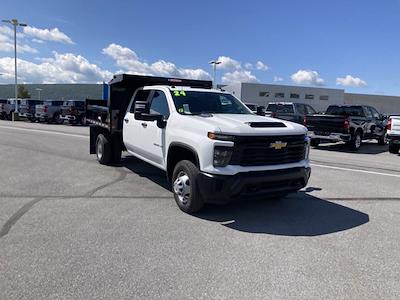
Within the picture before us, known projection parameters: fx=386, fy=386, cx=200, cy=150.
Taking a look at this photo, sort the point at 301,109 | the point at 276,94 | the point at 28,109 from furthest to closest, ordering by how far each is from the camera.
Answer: the point at 276,94
the point at 28,109
the point at 301,109

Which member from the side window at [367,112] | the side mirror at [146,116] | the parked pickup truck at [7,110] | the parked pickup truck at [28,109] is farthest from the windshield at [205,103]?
the parked pickup truck at [7,110]

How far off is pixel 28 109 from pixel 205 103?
27697 millimetres

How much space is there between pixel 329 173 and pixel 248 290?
680 cm

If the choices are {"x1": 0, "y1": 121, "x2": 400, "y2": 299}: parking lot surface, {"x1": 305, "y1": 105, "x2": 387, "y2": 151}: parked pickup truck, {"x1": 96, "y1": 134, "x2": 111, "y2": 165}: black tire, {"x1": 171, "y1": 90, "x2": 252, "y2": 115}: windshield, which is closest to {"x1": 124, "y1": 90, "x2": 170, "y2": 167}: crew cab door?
{"x1": 171, "y1": 90, "x2": 252, "y2": 115}: windshield

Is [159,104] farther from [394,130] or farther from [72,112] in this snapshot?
[72,112]

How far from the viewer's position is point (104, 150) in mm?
9602

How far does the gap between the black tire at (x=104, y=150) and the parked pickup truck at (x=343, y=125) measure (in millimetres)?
8515

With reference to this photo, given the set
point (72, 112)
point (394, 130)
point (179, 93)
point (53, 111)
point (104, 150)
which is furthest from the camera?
point (53, 111)

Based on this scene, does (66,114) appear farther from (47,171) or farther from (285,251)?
(285,251)

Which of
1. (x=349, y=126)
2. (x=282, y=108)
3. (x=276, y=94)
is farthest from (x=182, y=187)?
(x=276, y=94)

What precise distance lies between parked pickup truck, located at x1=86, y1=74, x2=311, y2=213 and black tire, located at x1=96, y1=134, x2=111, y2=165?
217 centimetres

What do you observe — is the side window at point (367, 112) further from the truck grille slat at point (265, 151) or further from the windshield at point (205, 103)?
the truck grille slat at point (265, 151)

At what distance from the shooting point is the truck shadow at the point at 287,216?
5.26m

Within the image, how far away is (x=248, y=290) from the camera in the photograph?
11.5ft
